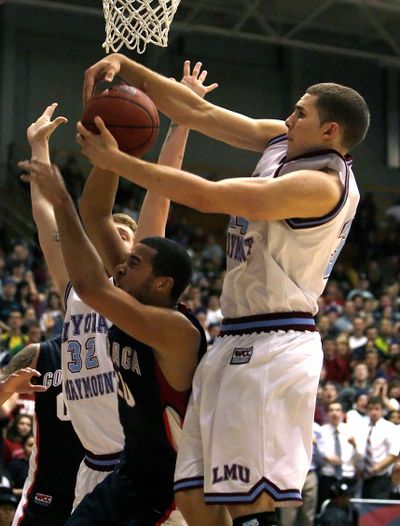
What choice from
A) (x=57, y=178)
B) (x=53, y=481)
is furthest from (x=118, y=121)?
(x=53, y=481)

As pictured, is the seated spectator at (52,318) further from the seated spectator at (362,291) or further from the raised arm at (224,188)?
the raised arm at (224,188)

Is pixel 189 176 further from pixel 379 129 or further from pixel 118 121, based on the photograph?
pixel 379 129

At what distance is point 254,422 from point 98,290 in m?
0.78

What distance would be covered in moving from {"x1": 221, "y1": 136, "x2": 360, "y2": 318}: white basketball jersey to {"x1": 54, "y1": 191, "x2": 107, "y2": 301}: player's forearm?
0.54 metres

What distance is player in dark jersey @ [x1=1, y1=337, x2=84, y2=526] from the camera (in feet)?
19.5

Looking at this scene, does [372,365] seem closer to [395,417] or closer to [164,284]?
[395,417]

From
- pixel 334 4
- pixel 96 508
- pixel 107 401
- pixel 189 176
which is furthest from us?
pixel 334 4

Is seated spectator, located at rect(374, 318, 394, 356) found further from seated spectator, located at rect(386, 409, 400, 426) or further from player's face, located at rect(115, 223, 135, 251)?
player's face, located at rect(115, 223, 135, 251)

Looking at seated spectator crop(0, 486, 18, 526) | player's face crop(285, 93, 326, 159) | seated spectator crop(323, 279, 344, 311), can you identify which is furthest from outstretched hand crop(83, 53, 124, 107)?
seated spectator crop(323, 279, 344, 311)

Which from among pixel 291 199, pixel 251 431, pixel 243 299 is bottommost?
pixel 251 431

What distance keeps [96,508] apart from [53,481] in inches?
58.0

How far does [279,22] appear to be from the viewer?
862 inches

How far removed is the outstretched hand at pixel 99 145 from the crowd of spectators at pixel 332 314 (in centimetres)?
629

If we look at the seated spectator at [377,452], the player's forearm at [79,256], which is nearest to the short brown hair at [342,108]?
the player's forearm at [79,256]
